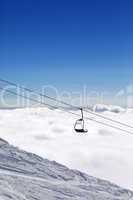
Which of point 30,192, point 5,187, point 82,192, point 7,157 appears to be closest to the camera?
point 5,187

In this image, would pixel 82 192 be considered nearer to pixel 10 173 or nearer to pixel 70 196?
pixel 70 196

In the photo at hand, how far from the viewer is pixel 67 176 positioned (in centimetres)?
4712

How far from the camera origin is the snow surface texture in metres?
32.5

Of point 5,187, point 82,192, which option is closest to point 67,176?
point 82,192

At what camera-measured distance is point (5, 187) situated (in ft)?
100

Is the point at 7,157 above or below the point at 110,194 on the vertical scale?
above

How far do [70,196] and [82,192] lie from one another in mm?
3650

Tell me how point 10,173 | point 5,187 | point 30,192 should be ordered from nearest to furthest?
1. point 5,187
2. point 30,192
3. point 10,173

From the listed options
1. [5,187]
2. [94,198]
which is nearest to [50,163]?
[94,198]

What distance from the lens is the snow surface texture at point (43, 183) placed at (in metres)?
32.5

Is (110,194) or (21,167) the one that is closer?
(21,167)

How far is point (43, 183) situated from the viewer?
38.2m

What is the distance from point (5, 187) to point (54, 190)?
7.70 m

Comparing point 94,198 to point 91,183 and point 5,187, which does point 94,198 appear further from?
point 5,187
